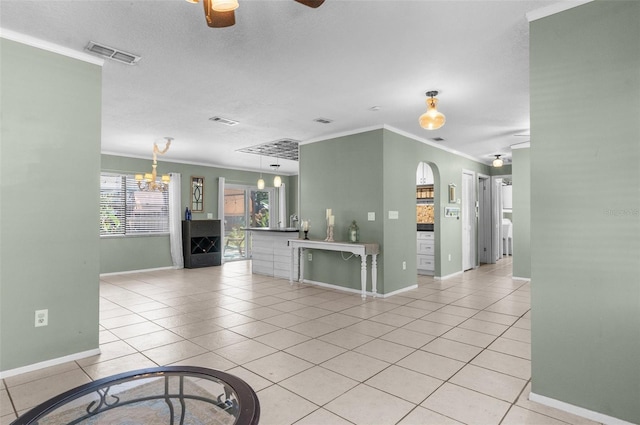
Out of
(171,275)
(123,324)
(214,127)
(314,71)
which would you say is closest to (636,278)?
(314,71)

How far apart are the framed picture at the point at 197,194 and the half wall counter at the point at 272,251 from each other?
222 centimetres

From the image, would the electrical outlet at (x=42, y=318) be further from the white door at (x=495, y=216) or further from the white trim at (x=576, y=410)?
the white door at (x=495, y=216)

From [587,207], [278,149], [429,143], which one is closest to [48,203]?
[587,207]

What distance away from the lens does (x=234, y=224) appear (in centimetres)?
971

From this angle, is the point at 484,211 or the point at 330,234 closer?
the point at 330,234

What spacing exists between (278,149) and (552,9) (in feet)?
17.6

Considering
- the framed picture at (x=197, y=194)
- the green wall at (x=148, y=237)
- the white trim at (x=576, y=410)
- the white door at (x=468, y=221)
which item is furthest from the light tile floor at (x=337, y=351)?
the framed picture at (x=197, y=194)

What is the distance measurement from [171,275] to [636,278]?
7301 millimetres

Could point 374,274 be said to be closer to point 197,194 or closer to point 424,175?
point 424,175

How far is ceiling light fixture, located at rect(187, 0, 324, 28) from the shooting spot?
1.35 metres

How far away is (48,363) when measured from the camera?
9.05 feet

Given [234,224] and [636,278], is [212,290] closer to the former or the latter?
[234,224]

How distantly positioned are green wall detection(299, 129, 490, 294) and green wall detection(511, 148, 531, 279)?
4.26 ft

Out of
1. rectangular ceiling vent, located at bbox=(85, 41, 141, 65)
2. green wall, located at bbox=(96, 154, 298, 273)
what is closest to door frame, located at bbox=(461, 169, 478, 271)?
green wall, located at bbox=(96, 154, 298, 273)
